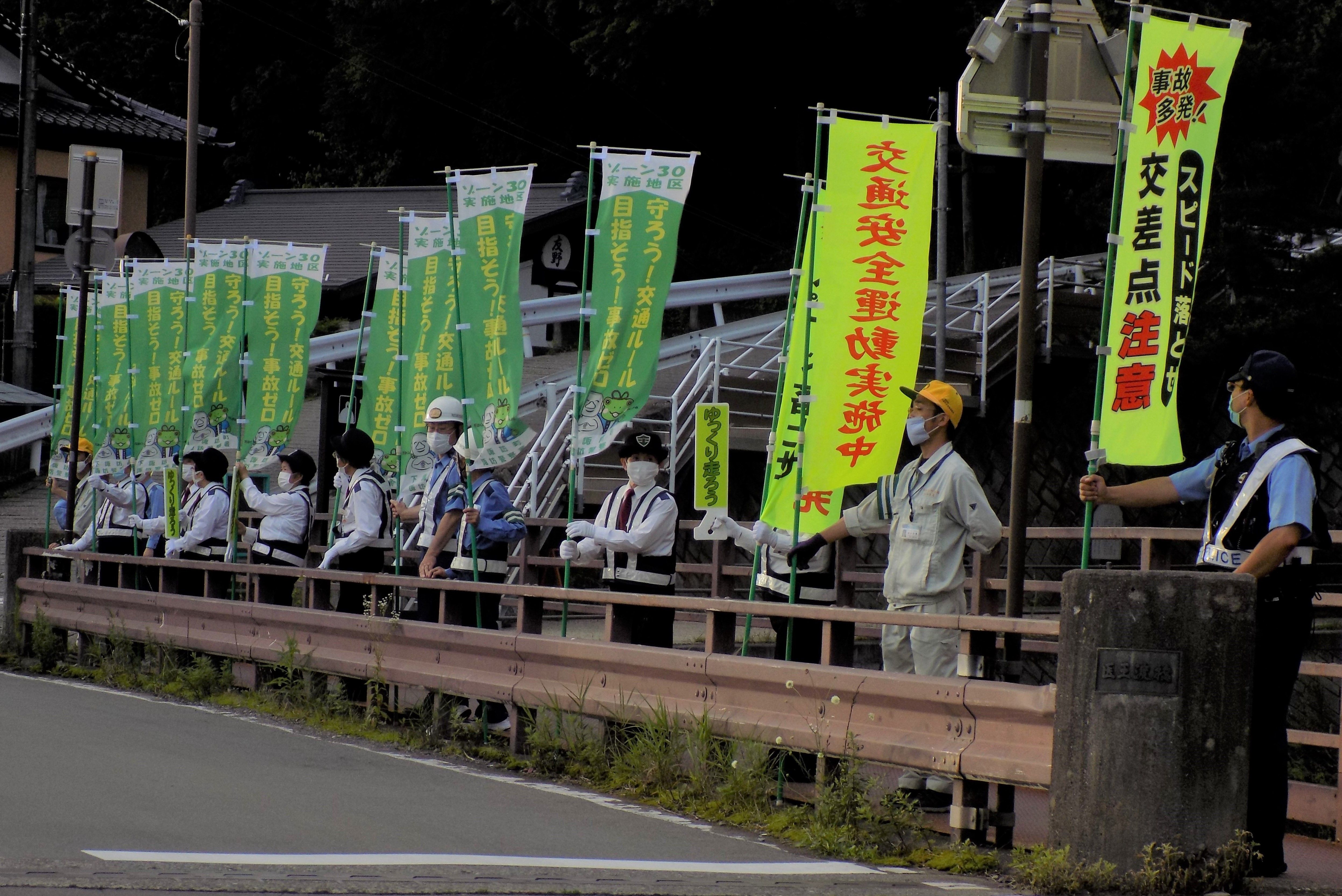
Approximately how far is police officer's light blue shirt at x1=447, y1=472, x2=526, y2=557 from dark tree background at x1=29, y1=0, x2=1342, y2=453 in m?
14.5

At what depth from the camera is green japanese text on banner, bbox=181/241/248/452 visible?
15.5 m

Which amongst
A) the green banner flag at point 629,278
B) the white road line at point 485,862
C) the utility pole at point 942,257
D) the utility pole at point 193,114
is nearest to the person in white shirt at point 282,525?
the green banner flag at point 629,278

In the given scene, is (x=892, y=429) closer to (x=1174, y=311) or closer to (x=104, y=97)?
(x=1174, y=311)

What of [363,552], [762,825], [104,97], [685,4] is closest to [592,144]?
[363,552]

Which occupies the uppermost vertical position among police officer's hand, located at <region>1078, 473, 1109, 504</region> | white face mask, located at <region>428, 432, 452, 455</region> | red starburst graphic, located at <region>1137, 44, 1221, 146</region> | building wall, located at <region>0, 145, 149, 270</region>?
building wall, located at <region>0, 145, 149, 270</region>

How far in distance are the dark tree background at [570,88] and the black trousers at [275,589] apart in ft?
48.6

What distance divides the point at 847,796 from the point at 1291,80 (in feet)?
54.9

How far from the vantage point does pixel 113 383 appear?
1722cm

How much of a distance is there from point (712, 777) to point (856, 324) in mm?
2630

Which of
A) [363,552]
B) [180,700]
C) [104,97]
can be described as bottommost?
[180,700]

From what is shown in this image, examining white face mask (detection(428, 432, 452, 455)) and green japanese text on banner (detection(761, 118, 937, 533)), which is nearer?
green japanese text on banner (detection(761, 118, 937, 533))

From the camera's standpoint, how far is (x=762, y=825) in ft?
22.6

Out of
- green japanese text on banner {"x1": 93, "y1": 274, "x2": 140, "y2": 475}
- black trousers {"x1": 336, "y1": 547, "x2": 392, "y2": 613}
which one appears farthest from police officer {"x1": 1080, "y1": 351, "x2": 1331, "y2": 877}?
green japanese text on banner {"x1": 93, "y1": 274, "x2": 140, "y2": 475}

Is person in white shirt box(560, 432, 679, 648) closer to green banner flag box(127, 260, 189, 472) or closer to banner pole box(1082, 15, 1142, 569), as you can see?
banner pole box(1082, 15, 1142, 569)
